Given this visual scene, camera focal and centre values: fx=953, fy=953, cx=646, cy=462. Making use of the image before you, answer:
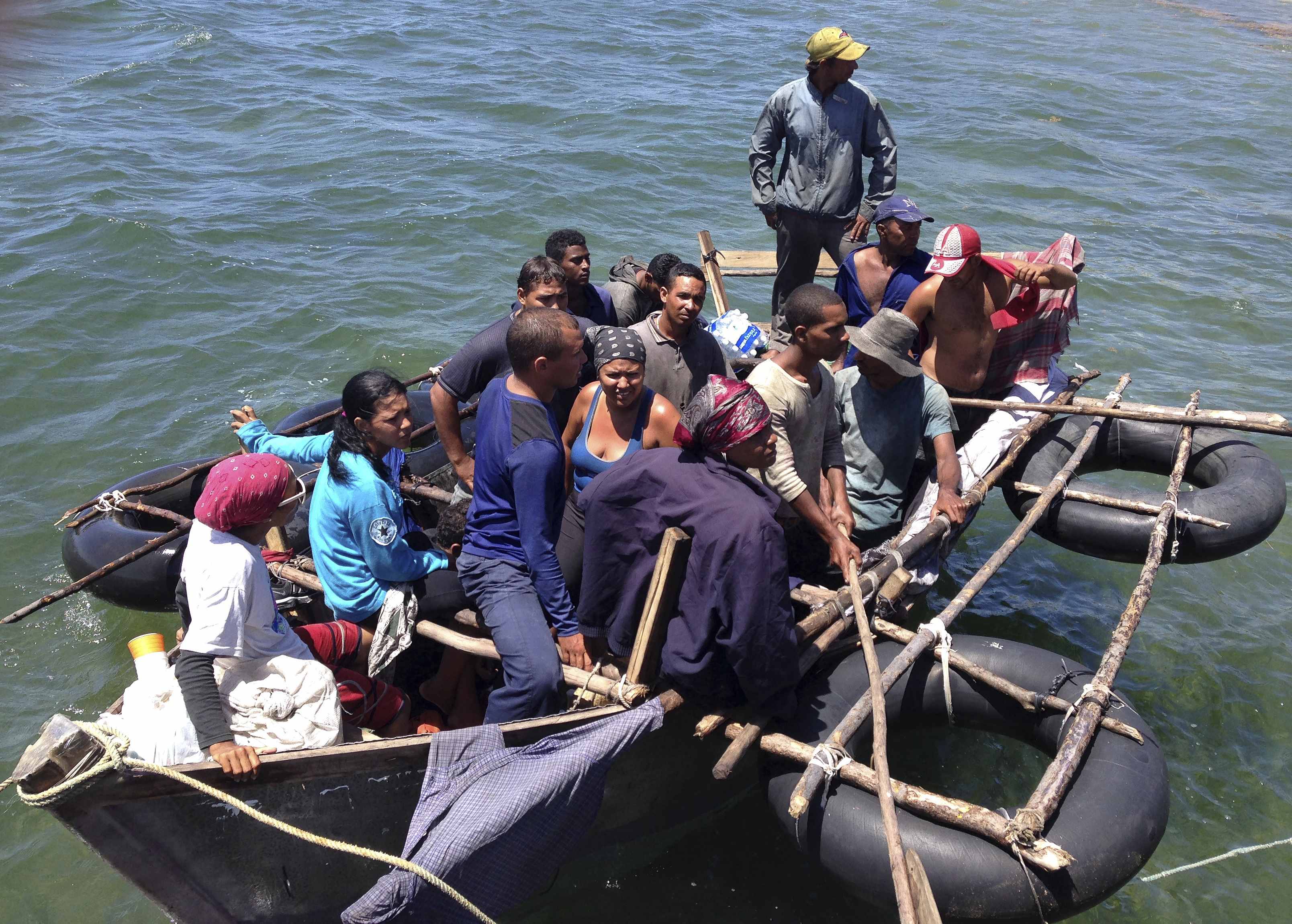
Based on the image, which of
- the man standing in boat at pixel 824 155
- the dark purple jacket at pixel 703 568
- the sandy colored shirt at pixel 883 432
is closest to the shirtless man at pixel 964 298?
the sandy colored shirt at pixel 883 432

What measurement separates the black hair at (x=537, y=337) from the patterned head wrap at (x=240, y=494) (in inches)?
41.2

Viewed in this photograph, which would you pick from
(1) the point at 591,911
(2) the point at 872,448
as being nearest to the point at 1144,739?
(2) the point at 872,448

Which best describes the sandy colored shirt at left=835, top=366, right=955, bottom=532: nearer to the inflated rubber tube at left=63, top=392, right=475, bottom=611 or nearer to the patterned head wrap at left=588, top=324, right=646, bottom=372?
the patterned head wrap at left=588, top=324, right=646, bottom=372

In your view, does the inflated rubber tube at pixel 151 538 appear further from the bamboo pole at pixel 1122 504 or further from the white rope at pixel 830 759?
the bamboo pole at pixel 1122 504

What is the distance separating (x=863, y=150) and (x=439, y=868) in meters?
5.91

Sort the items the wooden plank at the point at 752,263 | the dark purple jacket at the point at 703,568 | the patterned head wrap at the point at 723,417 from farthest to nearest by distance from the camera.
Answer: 1. the wooden plank at the point at 752,263
2. the patterned head wrap at the point at 723,417
3. the dark purple jacket at the point at 703,568

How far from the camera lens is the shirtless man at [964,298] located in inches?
213

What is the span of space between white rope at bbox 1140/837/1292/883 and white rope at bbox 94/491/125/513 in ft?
20.4

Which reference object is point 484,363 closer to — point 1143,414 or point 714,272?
point 714,272

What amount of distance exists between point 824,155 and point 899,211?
1.38m

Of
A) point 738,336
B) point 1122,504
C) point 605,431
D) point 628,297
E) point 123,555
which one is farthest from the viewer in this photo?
point 738,336

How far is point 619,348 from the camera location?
4125 mm

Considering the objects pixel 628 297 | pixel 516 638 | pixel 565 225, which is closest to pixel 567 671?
pixel 516 638

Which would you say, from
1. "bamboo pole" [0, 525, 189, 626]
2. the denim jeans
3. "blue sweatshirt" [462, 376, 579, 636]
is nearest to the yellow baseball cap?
"blue sweatshirt" [462, 376, 579, 636]
